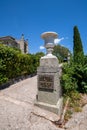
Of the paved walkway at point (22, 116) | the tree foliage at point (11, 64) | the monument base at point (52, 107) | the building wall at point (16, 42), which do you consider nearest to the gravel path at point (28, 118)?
the paved walkway at point (22, 116)

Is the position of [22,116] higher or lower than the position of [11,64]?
lower

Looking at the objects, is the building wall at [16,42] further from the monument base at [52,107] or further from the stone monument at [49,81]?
the monument base at [52,107]

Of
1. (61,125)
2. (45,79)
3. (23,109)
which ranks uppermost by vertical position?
(45,79)

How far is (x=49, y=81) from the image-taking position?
465 centimetres

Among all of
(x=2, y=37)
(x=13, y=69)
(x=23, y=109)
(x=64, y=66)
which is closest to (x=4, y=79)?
(x=13, y=69)

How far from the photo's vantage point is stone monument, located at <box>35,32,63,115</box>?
4.61 meters

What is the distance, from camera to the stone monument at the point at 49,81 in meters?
4.61

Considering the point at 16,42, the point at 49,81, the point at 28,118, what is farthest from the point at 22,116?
the point at 16,42

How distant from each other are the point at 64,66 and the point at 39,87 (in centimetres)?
270

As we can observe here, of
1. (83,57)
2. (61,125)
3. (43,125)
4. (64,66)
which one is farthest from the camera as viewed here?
(83,57)

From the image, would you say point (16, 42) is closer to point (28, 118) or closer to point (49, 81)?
point (49, 81)

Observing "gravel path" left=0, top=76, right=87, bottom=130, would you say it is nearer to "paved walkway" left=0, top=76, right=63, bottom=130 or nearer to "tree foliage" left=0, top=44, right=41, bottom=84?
"paved walkway" left=0, top=76, right=63, bottom=130

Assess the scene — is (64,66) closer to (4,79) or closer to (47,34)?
(47,34)

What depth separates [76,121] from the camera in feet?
14.3
